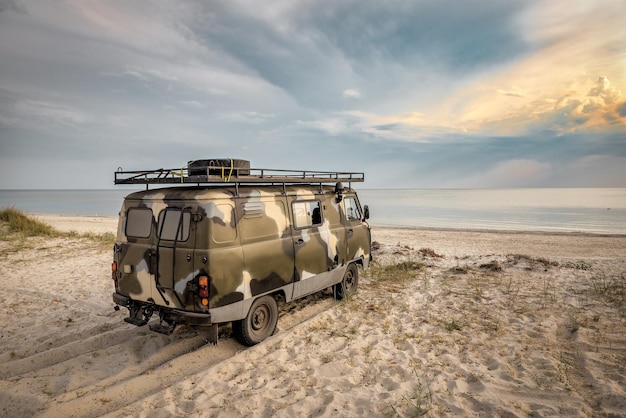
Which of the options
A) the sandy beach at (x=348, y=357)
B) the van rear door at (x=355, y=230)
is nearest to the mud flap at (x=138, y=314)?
the sandy beach at (x=348, y=357)

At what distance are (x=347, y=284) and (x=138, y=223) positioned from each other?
4.89 metres

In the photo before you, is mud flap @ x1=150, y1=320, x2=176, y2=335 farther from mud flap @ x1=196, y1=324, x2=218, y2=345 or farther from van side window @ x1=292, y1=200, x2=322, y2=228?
van side window @ x1=292, y1=200, x2=322, y2=228

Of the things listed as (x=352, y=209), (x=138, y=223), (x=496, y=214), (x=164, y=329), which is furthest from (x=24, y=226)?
(x=496, y=214)

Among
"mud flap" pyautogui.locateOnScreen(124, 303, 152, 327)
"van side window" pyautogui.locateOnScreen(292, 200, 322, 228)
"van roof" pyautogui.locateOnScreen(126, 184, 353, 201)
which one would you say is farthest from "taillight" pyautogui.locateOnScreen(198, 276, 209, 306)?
"van side window" pyautogui.locateOnScreen(292, 200, 322, 228)

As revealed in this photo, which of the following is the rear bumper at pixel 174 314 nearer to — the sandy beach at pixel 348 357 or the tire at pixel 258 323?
the sandy beach at pixel 348 357

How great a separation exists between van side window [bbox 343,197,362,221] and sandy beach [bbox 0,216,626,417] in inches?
74.6

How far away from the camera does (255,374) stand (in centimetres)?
502

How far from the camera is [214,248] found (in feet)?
16.4

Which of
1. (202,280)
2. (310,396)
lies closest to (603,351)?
(310,396)

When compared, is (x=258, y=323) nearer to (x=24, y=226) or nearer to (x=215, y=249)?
(x=215, y=249)

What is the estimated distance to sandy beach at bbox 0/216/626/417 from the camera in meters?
4.30

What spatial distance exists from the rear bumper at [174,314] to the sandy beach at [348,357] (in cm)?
69

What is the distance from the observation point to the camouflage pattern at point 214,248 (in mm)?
5027

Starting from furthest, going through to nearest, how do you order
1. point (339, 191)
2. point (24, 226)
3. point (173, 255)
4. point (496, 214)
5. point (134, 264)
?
point (496, 214) < point (24, 226) < point (339, 191) < point (134, 264) < point (173, 255)
